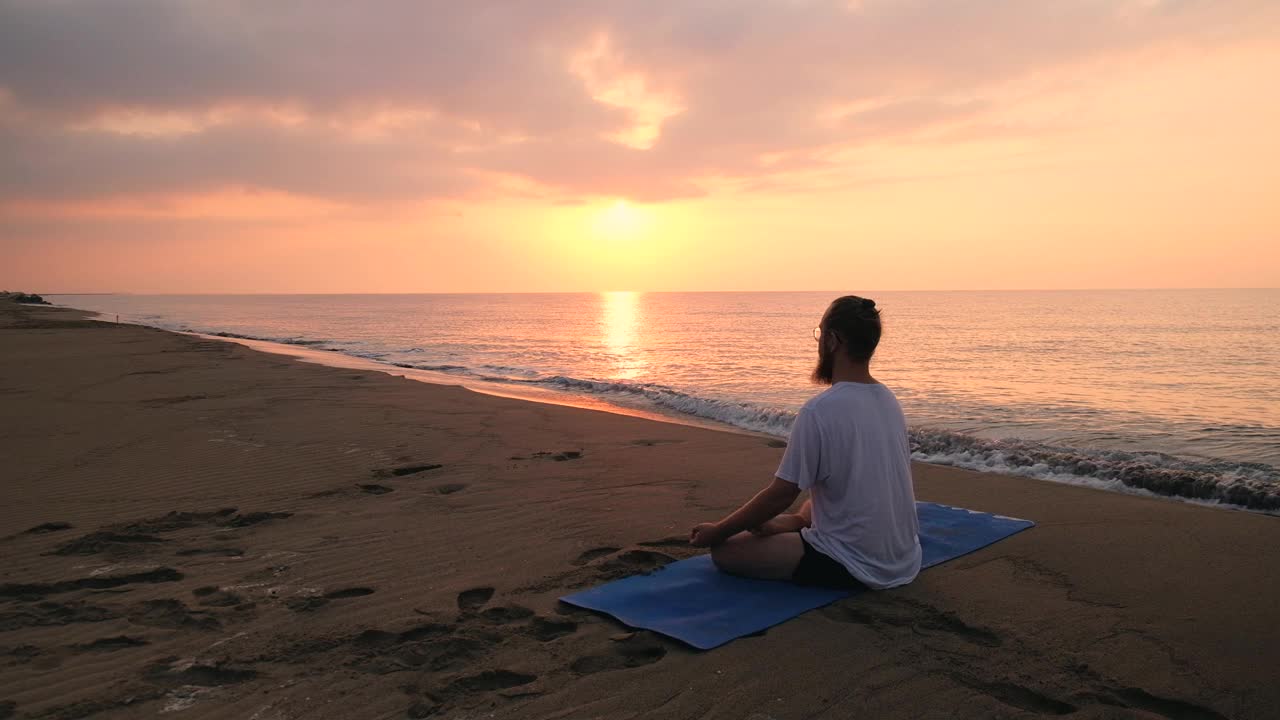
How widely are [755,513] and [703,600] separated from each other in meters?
0.57

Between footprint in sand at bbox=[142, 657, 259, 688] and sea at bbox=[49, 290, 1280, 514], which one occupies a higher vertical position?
footprint in sand at bbox=[142, 657, 259, 688]

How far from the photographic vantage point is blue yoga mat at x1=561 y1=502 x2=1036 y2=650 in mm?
3701

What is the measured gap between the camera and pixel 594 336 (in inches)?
1724

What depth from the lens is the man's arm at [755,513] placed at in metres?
3.87

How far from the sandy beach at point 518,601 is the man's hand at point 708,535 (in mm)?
514

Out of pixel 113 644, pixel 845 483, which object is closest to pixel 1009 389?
pixel 845 483

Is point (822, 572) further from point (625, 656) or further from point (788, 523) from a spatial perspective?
point (625, 656)

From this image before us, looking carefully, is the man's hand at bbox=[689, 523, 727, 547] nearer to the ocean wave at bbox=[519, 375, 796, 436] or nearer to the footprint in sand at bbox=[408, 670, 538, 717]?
the footprint in sand at bbox=[408, 670, 538, 717]

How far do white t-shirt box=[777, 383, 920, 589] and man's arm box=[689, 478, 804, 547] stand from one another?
0.08 m

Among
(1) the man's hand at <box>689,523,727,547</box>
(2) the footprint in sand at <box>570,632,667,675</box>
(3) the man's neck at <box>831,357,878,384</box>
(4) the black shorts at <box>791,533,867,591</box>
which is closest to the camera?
(2) the footprint in sand at <box>570,632,667,675</box>

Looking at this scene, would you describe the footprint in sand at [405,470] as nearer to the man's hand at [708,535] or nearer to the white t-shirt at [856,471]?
the man's hand at [708,535]

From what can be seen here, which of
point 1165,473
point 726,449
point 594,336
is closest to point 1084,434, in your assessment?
point 1165,473

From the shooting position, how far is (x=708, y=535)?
172 inches

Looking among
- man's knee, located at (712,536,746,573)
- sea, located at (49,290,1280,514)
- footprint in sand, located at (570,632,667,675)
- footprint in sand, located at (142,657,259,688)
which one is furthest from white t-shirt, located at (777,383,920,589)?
sea, located at (49,290,1280,514)
